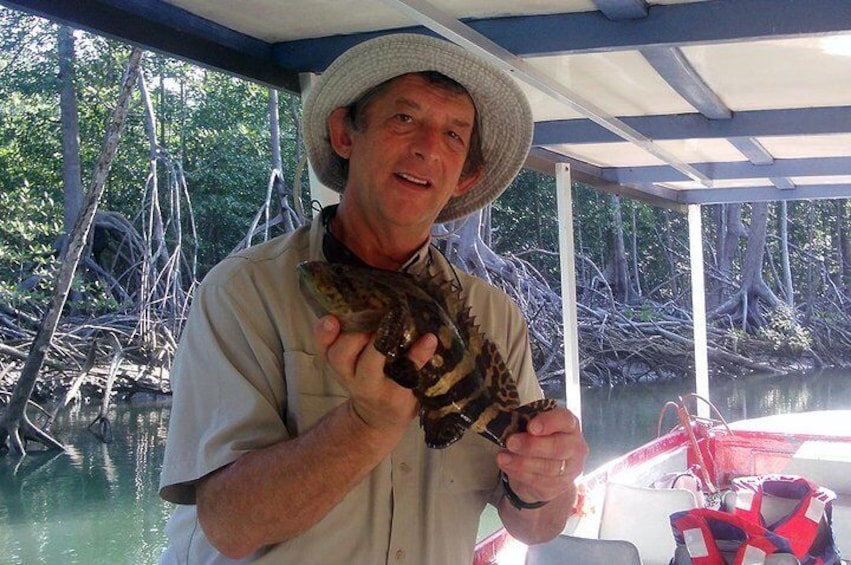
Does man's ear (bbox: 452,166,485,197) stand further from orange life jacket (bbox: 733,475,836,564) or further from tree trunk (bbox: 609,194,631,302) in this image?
tree trunk (bbox: 609,194,631,302)

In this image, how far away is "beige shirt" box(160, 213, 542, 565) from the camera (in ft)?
5.22

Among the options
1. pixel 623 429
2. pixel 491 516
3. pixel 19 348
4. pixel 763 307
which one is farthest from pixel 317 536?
pixel 763 307

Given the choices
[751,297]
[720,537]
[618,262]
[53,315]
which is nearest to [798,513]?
[720,537]

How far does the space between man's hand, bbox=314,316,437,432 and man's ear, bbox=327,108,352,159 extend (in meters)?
0.70

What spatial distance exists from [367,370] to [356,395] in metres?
0.06

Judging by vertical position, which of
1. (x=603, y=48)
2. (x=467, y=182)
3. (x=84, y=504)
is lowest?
(x=84, y=504)

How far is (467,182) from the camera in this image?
7.29 ft

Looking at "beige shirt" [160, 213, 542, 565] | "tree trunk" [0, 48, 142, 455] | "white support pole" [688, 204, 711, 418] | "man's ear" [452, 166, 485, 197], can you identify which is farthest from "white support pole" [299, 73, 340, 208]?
"tree trunk" [0, 48, 142, 455]

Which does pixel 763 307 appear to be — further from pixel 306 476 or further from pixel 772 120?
pixel 306 476

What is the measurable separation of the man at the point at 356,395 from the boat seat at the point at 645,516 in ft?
5.90

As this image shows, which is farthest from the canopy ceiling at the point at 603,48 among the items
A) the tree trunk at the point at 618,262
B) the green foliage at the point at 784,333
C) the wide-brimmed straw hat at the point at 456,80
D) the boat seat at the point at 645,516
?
the tree trunk at the point at 618,262

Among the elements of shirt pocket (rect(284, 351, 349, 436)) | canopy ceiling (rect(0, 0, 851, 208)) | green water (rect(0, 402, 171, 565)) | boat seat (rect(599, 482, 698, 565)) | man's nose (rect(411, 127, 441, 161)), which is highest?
canopy ceiling (rect(0, 0, 851, 208))

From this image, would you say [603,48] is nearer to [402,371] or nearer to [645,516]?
[402,371]

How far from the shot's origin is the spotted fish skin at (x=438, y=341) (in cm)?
146
